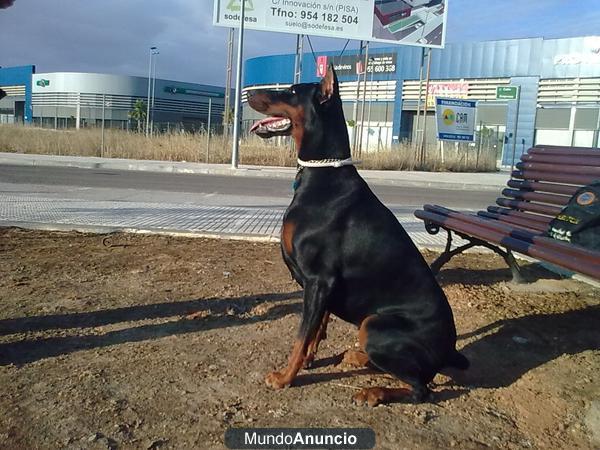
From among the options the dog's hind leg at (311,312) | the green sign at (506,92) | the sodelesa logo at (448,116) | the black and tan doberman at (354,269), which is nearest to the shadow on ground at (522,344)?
the black and tan doberman at (354,269)

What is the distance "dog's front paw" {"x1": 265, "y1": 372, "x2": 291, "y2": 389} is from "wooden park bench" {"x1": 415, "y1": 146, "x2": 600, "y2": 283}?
1895 millimetres

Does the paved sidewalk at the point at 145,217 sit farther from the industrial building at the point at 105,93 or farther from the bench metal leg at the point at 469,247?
the industrial building at the point at 105,93

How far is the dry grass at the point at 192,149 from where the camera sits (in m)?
23.4

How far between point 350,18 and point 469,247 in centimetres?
2259

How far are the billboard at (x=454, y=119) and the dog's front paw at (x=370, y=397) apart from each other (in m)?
21.9

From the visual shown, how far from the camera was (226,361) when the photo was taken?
3.16m

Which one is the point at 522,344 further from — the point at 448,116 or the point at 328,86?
the point at 448,116

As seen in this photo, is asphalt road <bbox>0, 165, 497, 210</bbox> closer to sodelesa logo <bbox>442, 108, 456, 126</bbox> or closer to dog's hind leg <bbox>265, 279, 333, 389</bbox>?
dog's hind leg <bbox>265, 279, 333, 389</bbox>

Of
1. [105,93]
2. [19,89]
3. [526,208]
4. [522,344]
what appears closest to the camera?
[522,344]

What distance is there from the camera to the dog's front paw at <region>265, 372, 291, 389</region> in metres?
2.84

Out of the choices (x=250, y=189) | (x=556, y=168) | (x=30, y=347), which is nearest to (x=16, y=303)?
(x=30, y=347)

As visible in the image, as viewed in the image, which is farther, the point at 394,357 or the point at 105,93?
the point at 105,93

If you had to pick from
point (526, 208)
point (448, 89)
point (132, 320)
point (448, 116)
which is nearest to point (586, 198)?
point (526, 208)

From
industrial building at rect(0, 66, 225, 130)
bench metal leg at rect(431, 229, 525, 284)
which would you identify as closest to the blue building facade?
industrial building at rect(0, 66, 225, 130)
